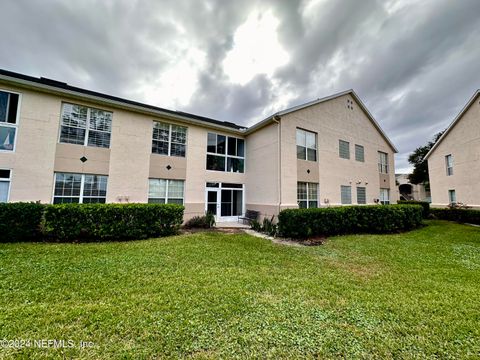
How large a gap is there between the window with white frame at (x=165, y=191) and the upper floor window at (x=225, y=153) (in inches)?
98.6

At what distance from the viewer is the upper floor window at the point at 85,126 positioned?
948cm

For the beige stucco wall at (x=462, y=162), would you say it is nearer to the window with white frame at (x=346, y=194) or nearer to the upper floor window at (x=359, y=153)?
the upper floor window at (x=359, y=153)

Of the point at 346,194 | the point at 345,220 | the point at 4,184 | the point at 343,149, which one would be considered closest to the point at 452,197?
the point at 346,194

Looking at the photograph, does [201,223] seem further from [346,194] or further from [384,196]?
[384,196]

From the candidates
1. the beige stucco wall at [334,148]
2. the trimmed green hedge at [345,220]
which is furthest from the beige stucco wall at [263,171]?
the trimmed green hedge at [345,220]

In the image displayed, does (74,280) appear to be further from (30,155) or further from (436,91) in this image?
(436,91)

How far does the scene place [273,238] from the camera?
30.7ft

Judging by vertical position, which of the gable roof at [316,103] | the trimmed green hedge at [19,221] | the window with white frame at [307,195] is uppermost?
the gable roof at [316,103]

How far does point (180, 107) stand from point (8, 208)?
15293 millimetres

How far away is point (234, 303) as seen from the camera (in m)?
3.51

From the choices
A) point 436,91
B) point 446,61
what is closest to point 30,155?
point 446,61

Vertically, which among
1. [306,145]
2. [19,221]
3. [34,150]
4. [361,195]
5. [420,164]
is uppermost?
[420,164]

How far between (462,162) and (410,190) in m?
30.4

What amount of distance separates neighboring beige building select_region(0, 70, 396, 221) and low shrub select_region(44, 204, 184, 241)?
7.33ft
